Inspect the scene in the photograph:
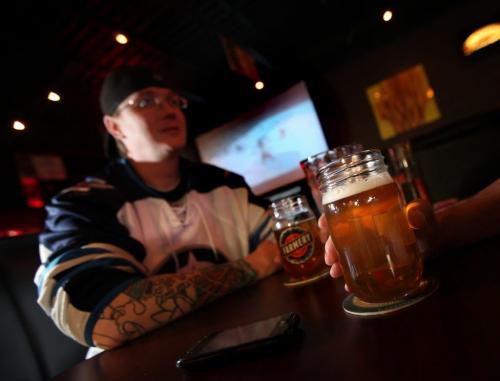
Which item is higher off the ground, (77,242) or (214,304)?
(77,242)

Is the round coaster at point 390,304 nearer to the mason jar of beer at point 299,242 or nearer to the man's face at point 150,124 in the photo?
the mason jar of beer at point 299,242

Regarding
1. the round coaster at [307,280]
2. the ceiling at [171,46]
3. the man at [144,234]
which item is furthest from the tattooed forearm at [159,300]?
the ceiling at [171,46]

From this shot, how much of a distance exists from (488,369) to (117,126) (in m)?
1.88

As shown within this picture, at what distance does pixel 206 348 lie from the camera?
551 mm

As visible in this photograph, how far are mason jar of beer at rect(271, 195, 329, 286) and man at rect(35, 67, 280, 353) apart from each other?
0.80 feet

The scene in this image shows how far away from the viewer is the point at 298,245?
930 mm

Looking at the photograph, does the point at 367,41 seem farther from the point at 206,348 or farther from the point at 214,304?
the point at 206,348

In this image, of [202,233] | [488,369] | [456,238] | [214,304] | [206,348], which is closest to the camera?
[488,369]

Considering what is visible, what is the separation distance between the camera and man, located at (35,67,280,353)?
1025 mm

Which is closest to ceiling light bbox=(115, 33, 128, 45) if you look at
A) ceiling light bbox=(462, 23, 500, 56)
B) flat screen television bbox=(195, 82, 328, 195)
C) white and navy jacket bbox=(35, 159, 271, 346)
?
white and navy jacket bbox=(35, 159, 271, 346)

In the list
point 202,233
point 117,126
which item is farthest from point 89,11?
point 202,233

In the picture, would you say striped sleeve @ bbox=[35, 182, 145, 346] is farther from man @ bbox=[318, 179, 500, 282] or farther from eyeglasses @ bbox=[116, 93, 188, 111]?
man @ bbox=[318, 179, 500, 282]

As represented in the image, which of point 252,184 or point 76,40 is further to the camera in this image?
point 252,184

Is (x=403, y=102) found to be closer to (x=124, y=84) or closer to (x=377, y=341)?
(x=124, y=84)
